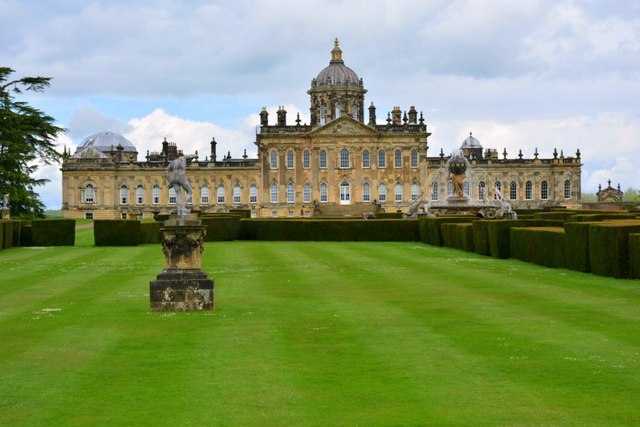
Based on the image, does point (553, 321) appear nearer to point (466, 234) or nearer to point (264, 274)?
point (264, 274)

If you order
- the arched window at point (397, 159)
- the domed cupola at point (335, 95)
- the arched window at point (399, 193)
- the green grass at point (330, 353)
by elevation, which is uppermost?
the domed cupola at point (335, 95)

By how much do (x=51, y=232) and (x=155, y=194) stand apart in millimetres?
57757

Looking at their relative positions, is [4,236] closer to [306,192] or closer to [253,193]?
[306,192]

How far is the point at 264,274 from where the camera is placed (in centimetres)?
2406

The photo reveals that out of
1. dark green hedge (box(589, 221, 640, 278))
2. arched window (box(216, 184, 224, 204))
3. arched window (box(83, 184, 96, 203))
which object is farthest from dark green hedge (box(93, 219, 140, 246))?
arched window (box(83, 184, 96, 203))

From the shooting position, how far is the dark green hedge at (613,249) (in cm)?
2205

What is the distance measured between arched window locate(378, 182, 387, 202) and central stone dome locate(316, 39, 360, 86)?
12.3m

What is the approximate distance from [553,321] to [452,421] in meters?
6.37

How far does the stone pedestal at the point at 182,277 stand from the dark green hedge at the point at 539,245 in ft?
36.7

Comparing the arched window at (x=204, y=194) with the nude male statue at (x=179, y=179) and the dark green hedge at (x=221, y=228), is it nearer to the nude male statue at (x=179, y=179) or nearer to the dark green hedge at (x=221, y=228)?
the dark green hedge at (x=221, y=228)

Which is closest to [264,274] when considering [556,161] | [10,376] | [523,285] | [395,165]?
[523,285]

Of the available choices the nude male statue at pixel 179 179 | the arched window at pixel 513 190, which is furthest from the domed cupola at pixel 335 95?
the nude male statue at pixel 179 179

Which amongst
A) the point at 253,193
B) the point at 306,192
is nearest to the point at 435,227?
the point at 306,192

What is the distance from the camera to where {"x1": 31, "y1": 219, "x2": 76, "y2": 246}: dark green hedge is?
3956 cm
